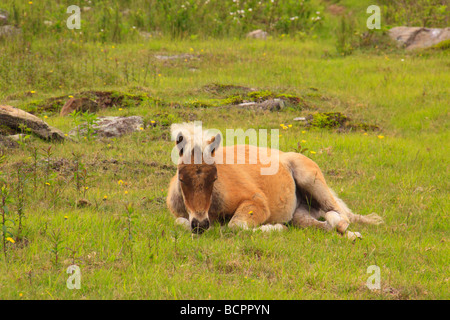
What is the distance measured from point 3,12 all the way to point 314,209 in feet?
52.5

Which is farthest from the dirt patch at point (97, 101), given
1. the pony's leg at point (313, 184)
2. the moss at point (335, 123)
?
the pony's leg at point (313, 184)

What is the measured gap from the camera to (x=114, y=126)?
10711 mm

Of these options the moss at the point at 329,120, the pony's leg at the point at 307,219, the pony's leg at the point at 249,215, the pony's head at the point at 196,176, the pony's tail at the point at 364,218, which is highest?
the pony's head at the point at 196,176

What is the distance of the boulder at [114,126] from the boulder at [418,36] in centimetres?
1191

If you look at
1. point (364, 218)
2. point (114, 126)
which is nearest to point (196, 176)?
point (364, 218)

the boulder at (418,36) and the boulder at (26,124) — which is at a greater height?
the boulder at (418,36)

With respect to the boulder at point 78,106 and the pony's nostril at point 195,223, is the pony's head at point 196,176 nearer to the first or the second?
the pony's nostril at point 195,223

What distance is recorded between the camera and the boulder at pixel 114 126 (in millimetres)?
10430

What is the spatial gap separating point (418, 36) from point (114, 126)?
1323 centimetres

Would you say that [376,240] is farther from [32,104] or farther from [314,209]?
[32,104]

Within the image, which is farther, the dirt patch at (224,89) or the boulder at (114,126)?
the dirt patch at (224,89)

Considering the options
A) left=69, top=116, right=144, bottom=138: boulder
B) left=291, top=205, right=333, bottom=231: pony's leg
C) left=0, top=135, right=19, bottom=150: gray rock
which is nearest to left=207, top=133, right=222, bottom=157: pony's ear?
left=291, top=205, right=333, bottom=231: pony's leg

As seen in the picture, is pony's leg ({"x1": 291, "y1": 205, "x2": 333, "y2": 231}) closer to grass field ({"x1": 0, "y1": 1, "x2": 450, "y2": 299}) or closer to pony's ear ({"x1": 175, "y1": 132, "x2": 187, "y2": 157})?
grass field ({"x1": 0, "y1": 1, "x2": 450, "y2": 299})

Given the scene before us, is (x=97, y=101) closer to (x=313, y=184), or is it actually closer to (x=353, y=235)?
(x=313, y=184)
